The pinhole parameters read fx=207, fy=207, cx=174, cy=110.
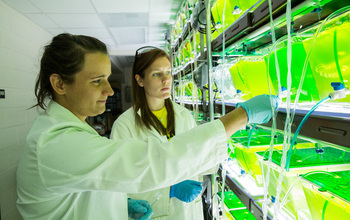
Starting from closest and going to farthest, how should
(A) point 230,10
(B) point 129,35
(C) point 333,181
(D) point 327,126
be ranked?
(D) point 327,126, (C) point 333,181, (A) point 230,10, (B) point 129,35

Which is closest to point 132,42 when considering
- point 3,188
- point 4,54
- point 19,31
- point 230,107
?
point 19,31

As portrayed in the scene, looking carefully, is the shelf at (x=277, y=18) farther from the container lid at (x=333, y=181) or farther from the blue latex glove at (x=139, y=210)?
the blue latex glove at (x=139, y=210)

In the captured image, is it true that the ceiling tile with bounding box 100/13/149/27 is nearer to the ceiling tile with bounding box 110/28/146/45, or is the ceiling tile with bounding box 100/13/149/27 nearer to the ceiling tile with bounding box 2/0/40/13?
the ceiling tile with bounding box 110/28/146/45

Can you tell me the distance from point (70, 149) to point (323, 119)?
0.80 m

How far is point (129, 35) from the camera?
4.62m

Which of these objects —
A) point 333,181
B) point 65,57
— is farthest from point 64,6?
point 333,181

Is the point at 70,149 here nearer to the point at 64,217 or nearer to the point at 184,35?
the point at 64,217

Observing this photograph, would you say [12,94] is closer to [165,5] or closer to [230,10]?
[165,5]

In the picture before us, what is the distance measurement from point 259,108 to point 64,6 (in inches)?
134

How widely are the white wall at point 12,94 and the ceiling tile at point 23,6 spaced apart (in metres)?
0.09

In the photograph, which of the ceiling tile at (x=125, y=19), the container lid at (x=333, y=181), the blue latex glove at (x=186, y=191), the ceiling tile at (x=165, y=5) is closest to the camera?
the container lid at (x=333, y=181)

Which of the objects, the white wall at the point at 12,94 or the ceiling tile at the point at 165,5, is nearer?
the white wall at the point at 12,94

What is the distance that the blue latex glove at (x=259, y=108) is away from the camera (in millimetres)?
809

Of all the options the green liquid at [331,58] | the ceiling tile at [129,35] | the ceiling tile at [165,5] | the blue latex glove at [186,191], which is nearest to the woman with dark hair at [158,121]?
the blue latex glove at [186,191]
